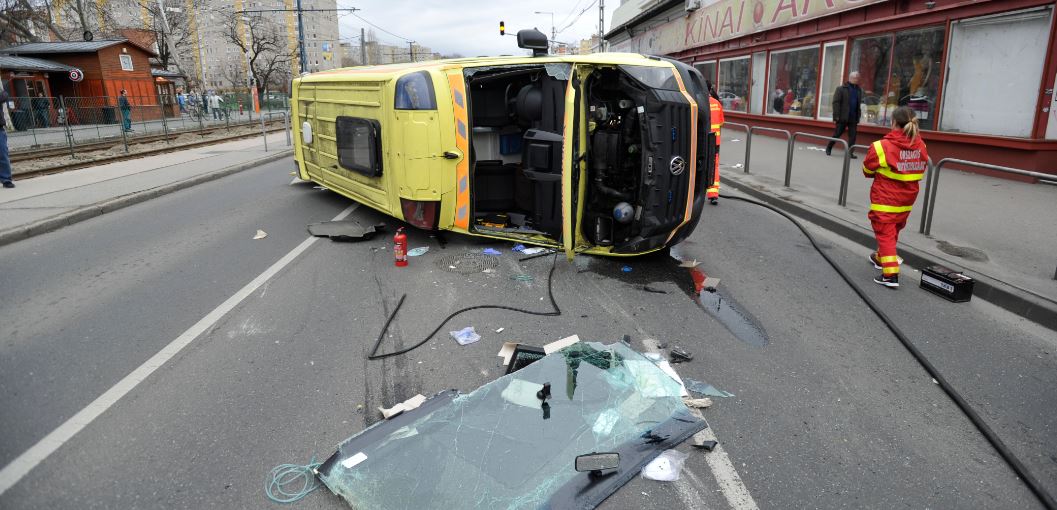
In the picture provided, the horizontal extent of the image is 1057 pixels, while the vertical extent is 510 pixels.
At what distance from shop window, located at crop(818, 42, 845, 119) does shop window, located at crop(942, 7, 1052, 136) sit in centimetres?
411

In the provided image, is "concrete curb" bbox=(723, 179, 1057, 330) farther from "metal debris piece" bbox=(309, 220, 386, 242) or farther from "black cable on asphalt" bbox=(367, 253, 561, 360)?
"metal debris piece" bbox=(309, 220, 386, 242)

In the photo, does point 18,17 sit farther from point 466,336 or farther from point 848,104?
point 466,336

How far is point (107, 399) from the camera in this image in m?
3.82

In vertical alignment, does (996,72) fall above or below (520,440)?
above

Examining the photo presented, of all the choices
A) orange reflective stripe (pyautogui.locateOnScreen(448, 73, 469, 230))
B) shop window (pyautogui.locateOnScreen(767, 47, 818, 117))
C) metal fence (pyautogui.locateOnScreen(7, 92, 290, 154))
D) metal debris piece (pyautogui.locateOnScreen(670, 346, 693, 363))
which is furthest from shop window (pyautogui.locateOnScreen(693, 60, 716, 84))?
metal debris piece (pyautogui.locateOnScreen(670, 346, 693, 363))

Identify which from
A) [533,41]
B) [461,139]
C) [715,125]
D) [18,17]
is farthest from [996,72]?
[18,17]

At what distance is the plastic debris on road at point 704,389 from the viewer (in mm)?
3803

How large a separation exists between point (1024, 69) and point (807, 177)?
383 cm

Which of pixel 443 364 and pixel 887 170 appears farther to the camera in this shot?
Answer: pixel 887 170

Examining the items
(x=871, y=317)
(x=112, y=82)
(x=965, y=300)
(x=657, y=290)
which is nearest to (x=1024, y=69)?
(x=965, y=300)

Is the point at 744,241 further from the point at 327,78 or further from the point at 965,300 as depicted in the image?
the point at 327,78

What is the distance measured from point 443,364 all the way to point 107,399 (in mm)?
2031

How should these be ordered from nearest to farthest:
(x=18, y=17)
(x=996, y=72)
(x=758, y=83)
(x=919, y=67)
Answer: (x=996, y=72) → (x=919, y=67) → (x=758, y=83) → (x=18, y=17)

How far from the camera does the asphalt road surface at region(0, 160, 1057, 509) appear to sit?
3.02 metres
